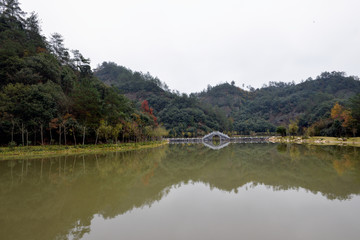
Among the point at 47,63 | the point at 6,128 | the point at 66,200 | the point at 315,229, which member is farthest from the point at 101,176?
the point at 47,63

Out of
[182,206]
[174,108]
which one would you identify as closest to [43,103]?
[182,206]

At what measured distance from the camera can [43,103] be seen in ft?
79.9

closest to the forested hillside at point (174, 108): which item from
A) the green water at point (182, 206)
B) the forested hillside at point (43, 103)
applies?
the forested hillside at point (43, 103)

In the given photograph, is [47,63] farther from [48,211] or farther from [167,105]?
[167,105]

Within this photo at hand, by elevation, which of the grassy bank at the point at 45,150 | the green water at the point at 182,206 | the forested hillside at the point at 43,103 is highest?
the forested hillside at the point at 43,103

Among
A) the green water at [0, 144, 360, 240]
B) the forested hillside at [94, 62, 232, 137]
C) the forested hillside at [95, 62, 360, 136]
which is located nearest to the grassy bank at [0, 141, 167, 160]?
the green water at [0, 144, 360, 240]

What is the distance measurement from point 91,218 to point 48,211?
1405mm

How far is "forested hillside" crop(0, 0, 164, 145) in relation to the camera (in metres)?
23.2

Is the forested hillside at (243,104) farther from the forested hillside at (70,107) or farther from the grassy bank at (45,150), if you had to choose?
the grassy bank at (45,150)

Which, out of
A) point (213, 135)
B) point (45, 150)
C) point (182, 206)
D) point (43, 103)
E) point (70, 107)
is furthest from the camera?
point (213, 135)

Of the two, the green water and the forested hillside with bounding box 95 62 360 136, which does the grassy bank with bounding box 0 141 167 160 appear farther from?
the forested hillside with bounding box 95 62 360 136

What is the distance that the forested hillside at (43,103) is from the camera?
23250 mm

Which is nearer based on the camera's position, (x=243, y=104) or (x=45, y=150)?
(x=45, y=150)

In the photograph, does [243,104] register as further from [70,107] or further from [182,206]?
Result: [182,206]
